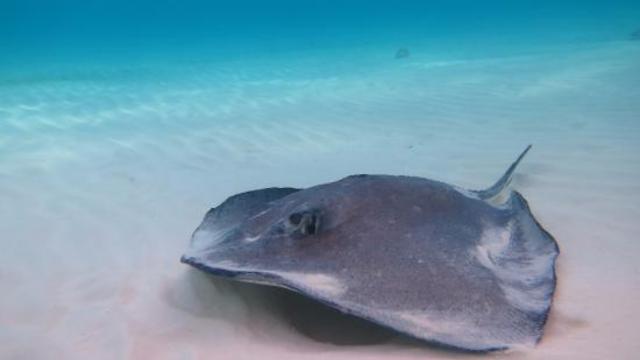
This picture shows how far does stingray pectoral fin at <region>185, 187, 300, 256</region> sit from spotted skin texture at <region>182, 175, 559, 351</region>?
17 millimetres

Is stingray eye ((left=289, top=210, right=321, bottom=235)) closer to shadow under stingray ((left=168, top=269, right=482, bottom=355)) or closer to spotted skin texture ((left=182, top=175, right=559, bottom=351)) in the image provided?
spotted skin texture ((left=182, top=175, right=559, bottom=351))

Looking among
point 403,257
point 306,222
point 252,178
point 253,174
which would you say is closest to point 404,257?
point 403,257

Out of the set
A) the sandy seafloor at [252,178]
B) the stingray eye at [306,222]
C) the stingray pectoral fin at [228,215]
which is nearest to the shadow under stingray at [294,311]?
the sandy seafloor at [252,178]

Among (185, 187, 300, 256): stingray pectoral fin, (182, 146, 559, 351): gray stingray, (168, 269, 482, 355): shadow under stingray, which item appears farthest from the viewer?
(185, 187, 300, 256): stingray pectoral fin

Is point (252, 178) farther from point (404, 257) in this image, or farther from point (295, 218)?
point (404, 257)

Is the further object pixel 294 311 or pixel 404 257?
pixel 294 311

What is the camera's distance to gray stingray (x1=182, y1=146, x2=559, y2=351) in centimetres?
207

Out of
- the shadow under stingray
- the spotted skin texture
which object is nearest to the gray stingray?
the spotted skin texture

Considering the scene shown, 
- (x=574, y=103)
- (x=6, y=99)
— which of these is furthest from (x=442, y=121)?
(x=6, y=99)

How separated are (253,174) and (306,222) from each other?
3.25 metres

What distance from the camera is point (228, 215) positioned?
3328 mm

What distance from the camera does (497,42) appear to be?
23.1 m

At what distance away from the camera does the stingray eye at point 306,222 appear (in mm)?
2521

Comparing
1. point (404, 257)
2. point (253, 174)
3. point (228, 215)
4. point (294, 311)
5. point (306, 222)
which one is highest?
point (306, 222)
